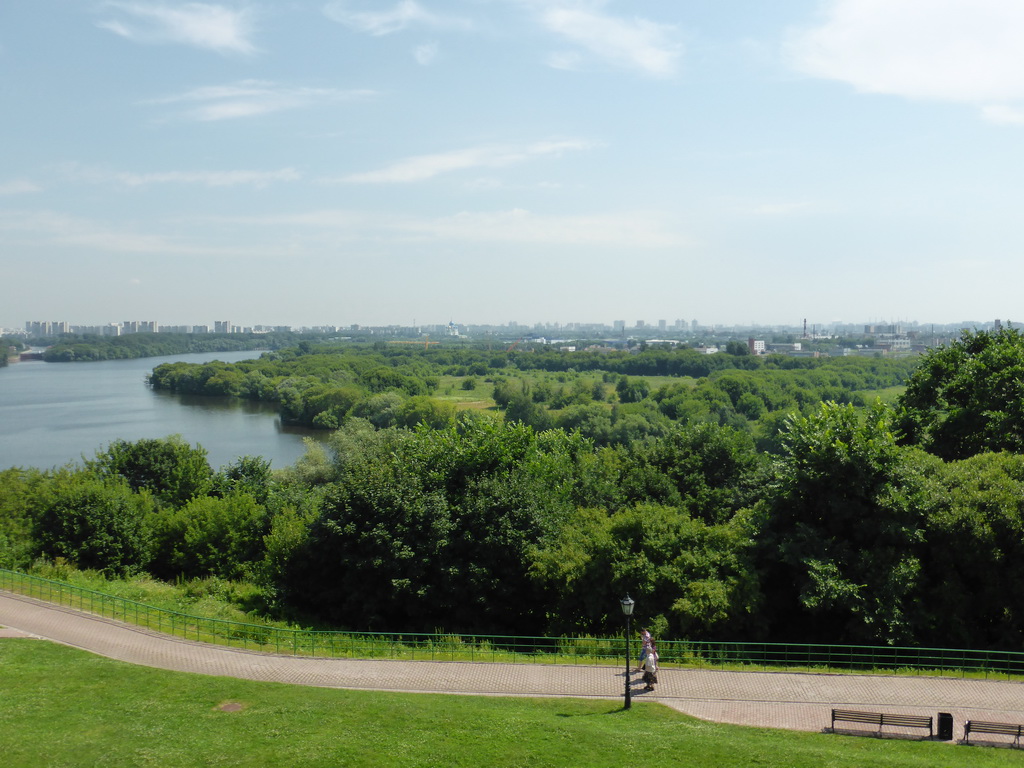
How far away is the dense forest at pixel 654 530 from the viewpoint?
1819 centimetres

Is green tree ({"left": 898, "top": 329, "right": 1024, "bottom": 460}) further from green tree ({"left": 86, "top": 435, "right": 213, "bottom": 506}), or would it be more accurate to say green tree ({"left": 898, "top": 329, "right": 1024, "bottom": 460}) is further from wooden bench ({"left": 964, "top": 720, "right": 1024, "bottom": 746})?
green tree ({"left": 86, "top": 435, "right": 213, "bottom": 506})

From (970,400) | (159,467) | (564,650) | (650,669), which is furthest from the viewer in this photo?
(159,467)

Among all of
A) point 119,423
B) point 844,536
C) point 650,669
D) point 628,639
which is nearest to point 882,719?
point 650,669

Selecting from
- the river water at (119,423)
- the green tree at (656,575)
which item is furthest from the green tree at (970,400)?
the river water at (119,423)

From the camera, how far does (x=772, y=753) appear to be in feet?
39.5

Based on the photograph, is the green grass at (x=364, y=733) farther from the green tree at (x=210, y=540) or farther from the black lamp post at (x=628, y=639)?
the green tree at (x=210, y=540)

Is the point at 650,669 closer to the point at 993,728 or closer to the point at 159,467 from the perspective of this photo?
the point at 993,728

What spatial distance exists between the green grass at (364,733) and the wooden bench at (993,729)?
39 cm

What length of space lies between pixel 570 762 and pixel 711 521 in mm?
16766

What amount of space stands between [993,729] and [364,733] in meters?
10.6

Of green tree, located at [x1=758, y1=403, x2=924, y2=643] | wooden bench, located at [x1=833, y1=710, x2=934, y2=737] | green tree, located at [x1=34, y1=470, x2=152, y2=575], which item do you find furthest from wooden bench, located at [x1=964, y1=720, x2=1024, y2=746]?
green tree, located at [x1=34, y1=470, x2=152, y2=575]

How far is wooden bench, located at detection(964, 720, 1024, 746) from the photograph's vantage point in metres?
12.3

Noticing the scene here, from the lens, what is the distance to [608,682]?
15688 mm

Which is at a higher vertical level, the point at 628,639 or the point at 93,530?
the point at 628,639
